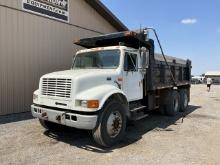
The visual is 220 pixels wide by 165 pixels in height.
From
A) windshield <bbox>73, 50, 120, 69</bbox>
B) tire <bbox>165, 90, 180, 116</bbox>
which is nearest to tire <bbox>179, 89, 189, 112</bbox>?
tire <bbox>165, 90, 180, 116</bbox>

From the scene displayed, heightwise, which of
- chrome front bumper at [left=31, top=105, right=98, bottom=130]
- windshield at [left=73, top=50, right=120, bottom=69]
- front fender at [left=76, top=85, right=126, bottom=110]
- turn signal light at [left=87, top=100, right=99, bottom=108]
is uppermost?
windshield at [left=73, top=50, right=120, bottom=69]

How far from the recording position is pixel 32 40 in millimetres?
11164

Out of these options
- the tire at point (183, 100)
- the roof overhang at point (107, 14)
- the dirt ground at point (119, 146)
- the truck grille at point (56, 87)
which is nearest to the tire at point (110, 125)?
the dirt ground at point (119, 146)

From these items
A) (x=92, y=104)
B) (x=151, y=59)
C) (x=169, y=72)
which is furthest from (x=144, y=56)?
(x=169, y=72)

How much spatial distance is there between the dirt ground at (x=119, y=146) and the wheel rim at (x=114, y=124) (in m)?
0.36

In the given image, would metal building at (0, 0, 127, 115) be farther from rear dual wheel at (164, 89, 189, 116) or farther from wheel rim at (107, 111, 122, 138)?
wheel rim at (107, 111, 122, 138)

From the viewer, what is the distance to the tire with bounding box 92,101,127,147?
626 cm

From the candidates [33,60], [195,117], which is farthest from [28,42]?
[195,117]

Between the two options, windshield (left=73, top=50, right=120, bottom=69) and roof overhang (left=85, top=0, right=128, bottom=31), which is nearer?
windshield (left=73, top=50, right=120, bottom=69)

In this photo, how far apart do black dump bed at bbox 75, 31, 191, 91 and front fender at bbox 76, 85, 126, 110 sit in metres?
1.80

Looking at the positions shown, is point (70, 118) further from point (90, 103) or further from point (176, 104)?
point (176, 104)

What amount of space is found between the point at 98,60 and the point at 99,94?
6.02 feet

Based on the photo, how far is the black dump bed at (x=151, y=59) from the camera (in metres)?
8.09

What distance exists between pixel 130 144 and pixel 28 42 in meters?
6.54
